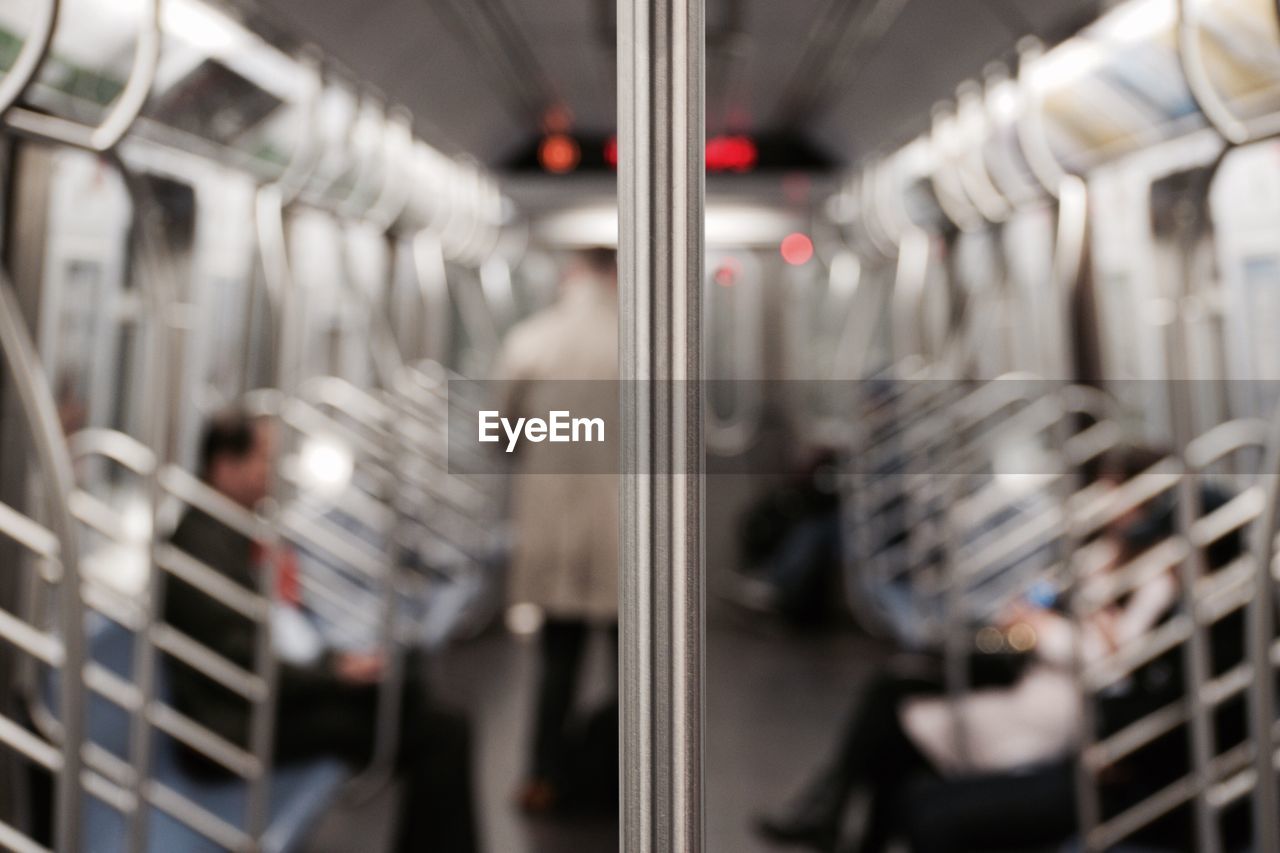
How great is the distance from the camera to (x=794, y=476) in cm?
154

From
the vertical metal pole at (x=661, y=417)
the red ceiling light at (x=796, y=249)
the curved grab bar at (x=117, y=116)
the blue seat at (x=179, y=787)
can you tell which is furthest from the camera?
the blue seat at (x=179, y=787)

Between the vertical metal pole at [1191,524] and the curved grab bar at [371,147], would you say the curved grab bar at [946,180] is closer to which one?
the vertical metal pole at [1191,524]

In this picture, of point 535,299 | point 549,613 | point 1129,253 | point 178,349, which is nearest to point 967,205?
point 1129,253

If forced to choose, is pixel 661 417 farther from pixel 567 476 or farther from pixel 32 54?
pixel 32 54

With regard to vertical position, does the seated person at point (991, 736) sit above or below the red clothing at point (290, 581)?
below

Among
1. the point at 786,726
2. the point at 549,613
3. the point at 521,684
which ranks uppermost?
the point at 549,613

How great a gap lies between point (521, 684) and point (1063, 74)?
1.26 m

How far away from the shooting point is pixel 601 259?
69 centimetres

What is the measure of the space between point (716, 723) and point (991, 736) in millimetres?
540

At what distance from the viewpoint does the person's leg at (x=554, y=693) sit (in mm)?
1546

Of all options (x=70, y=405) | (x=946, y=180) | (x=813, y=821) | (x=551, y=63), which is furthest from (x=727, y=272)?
(x=70, y=405)

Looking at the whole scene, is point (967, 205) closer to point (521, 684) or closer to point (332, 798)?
point (521, 684)

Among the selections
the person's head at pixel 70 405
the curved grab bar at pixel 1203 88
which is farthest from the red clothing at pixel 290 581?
the curved grab bar at pixel 1203 88

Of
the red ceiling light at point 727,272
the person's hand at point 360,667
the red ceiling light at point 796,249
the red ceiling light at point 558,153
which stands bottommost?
the person's hand at point 360,667
